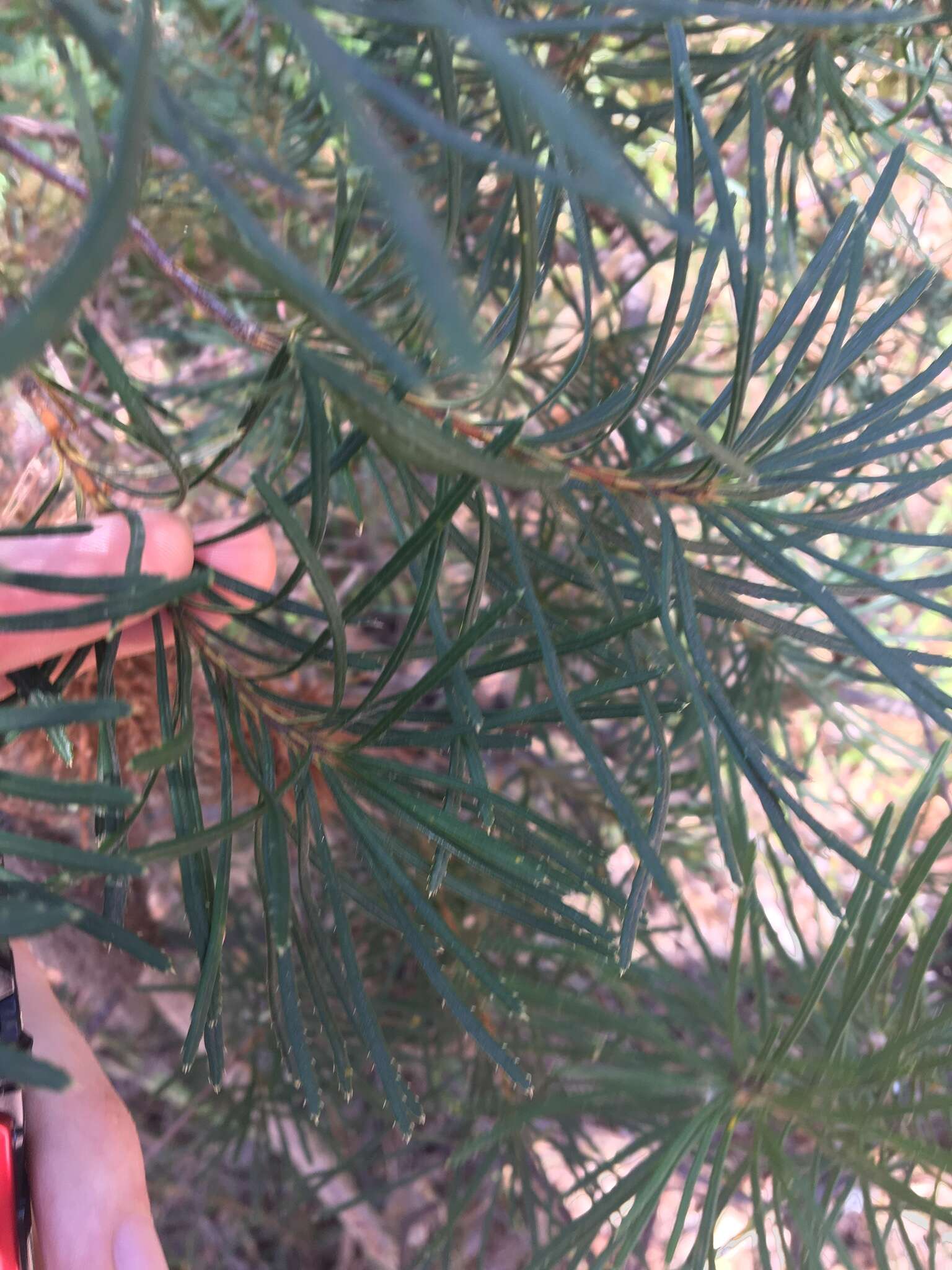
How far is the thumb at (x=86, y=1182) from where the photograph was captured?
1.04 ft

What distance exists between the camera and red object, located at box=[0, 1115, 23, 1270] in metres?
0.28

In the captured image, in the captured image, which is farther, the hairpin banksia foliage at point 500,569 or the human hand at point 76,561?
the human hand at point 76,561

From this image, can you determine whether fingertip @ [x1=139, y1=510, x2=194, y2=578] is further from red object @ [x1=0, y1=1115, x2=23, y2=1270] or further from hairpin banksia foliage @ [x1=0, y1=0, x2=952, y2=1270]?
red object @ [x1=0, y1=1115, x2=23, y2=1270]

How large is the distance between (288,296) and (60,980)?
2.78 ft

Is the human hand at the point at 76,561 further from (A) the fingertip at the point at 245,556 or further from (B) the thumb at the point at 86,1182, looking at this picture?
(B) the thumb at the point at 86,1182

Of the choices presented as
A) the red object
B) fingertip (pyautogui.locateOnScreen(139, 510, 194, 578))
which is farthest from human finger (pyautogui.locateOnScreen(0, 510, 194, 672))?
the red object

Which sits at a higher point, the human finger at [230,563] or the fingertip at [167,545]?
the human finger at [230,563]

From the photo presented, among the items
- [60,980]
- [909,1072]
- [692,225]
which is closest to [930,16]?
[692,225]

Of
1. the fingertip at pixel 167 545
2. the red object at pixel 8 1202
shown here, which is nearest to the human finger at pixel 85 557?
the fingertip at pixel 167 545

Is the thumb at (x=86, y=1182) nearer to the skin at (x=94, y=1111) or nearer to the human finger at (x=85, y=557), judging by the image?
the skin at (x=94, y=1111)

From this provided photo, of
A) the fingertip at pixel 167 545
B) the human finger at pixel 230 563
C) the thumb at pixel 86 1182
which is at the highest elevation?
the human finger at pixel 230 563

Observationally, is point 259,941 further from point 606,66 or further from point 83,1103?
point 606,66

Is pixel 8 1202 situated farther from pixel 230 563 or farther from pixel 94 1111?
pixel 230 563

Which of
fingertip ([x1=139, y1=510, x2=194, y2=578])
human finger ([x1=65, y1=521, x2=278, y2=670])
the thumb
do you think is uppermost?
human finger ([x1=65, y1=521, x2=278, y2=670])
